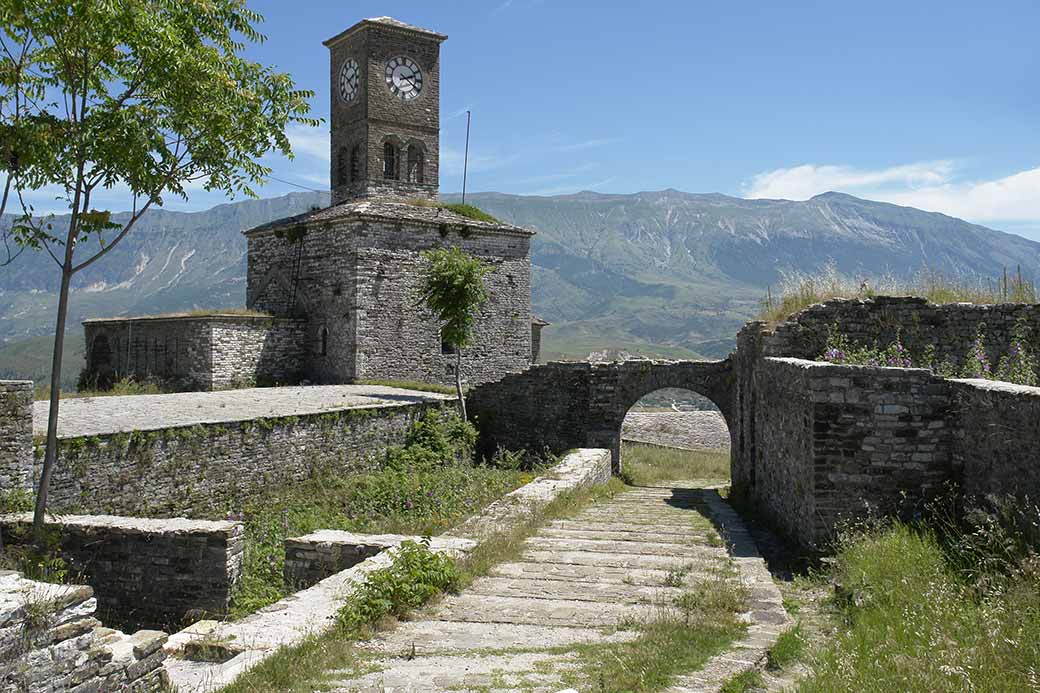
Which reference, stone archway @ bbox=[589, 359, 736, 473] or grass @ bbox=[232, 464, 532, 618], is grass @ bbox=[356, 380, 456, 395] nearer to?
stone archway @ bbox=[589, 359, 736, 473]

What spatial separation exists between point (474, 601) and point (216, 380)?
1784cm

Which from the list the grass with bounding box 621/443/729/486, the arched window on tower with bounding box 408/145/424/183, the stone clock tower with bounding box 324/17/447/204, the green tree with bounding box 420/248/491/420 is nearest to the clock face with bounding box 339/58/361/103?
the stone clock tower with bounding box 324/17/447/204

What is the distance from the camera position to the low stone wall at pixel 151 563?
31.5ft

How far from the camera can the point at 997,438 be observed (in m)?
7.41

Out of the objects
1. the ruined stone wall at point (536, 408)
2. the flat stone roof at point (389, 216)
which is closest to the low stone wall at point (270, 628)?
the ruined stone wall at point (536, 408)

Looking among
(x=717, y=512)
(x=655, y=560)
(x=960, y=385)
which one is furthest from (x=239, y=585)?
(x=960, y=385)

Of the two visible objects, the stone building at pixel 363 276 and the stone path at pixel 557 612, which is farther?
the stone building at pixel 363 276

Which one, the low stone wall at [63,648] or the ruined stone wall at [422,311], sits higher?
the ruined stone wall at [422,311]

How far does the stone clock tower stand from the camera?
28688 millimetres

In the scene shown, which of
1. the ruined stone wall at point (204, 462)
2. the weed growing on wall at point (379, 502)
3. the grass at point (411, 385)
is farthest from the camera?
the grass at point (411, 385)

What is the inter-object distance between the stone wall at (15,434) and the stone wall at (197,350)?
12.0 meters

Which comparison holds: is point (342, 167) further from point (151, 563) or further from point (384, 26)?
point (151, 563)

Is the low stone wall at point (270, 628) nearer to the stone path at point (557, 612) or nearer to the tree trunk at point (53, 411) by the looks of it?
the stone path at point (557, 612)

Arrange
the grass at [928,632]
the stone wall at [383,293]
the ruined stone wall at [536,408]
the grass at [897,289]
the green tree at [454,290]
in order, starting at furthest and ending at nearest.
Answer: the stone wall at [383,293] < the ruined stone wall at [536,408] < the green tree at [454,290] < the grass at [897,289] < the grass at [928,632]
